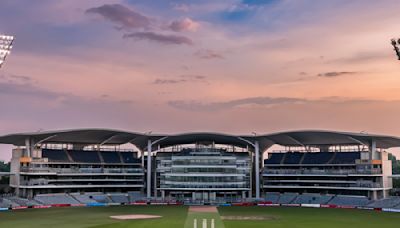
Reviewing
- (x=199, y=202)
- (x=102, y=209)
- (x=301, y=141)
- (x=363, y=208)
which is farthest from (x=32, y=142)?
(x=363, y=208)

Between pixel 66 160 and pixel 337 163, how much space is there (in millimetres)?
75642

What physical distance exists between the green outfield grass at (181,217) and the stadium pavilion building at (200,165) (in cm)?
2007

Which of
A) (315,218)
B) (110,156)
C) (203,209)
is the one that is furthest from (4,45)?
(110,156)

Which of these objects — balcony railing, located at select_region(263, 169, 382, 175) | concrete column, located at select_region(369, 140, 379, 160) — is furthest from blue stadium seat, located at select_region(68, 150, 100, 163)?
concrete column, located at select_region(369, 140, 379, 160)

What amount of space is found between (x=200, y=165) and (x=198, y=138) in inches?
435

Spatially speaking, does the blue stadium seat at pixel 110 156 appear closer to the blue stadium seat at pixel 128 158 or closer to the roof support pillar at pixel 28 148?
the blue stadium seat at pixel 128 158

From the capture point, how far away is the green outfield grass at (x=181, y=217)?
7888 centimetres

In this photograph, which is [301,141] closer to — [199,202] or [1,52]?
[199,202]

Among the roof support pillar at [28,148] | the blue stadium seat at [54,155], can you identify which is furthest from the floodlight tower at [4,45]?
the blue stadium seat at [54,155]

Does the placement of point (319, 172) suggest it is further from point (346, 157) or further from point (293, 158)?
point (293, 158)

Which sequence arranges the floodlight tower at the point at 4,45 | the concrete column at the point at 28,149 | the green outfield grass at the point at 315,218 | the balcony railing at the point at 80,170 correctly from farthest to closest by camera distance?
the concrete column at the point at 28,149, the balcony railing at the point at 80,170, the green outfield grass at the point at 315,218, the floodlight tower at the point at 4,45

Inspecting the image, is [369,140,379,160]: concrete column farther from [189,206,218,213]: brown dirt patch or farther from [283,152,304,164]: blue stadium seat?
[189,206,218,213]: brown dirt patch

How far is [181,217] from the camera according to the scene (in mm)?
89312

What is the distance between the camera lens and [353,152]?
429 ft
